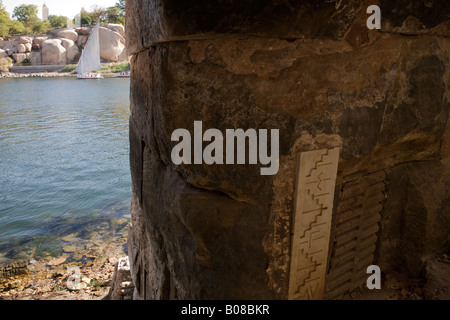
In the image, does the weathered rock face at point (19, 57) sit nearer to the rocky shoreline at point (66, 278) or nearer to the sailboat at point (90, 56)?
the sailboat at point (90, 56)

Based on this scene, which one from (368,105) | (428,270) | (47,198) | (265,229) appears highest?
(368,105)

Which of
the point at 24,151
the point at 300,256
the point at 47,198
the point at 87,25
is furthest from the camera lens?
the point at 87,25

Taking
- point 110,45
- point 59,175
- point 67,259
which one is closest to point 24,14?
point 110,45

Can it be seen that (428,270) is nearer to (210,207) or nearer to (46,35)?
(210,207)

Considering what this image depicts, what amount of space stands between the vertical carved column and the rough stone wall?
0.04 m

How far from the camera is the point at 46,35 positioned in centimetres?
3834

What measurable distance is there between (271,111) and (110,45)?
37.7 metres

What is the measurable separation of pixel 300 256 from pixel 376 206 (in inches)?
25.9

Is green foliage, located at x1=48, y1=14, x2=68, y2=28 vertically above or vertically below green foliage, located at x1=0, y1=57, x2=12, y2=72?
above

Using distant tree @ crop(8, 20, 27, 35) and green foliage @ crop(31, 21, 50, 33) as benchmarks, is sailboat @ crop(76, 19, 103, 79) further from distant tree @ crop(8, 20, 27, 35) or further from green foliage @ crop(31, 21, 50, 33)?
green foliage @ crop(31, 21, 50, 33)

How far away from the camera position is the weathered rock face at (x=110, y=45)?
115 ft

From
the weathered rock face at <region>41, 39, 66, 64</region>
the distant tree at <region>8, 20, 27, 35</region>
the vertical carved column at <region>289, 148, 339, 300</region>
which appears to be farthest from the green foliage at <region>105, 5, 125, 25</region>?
the vertical carved column at <region>289, 148, 339, 300</region>

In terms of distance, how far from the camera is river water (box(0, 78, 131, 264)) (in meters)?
6.92
